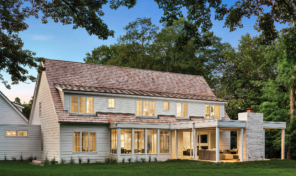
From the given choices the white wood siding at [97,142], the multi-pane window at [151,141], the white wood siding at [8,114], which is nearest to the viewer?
the white wood siding at [97,142]

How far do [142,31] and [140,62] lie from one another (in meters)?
4.20

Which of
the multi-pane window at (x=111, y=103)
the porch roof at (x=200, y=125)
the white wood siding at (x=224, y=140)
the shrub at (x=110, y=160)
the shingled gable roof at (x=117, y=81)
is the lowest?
the shrub at (x=110, y=160)

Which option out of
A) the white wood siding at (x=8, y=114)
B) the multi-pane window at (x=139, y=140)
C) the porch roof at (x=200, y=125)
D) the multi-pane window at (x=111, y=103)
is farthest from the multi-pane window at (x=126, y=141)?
the white wood siding at (x=8, y=114)

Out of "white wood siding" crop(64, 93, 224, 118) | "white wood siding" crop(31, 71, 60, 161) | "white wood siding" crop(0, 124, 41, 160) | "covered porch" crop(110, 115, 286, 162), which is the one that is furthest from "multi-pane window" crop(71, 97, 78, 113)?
"white wood siding" crop(0, 124, 41, 160)

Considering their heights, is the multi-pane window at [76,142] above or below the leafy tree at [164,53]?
below

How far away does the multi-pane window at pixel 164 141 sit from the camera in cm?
2342

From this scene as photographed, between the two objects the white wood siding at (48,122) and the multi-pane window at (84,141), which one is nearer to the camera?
the multi-pane window at (84,141)

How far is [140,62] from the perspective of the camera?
136 ft

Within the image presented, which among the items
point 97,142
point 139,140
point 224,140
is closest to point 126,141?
point 139,140

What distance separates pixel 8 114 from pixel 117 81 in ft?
38.1

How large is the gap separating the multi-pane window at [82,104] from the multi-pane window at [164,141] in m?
5.33

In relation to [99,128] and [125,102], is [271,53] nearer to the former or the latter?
[125,102]

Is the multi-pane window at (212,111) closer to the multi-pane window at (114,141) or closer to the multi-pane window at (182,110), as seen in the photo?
the multi-pane window at (182,110)

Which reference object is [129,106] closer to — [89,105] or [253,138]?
[89,105]
